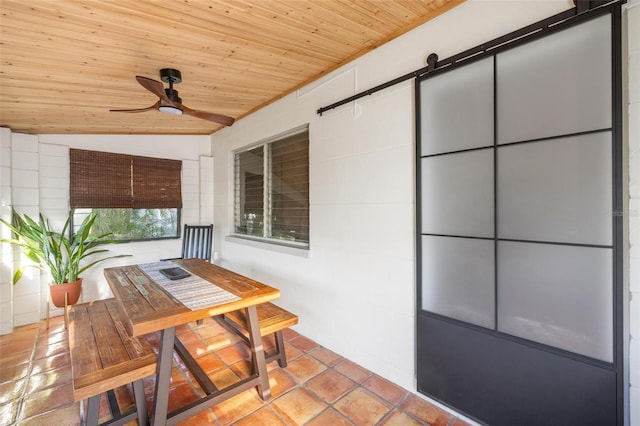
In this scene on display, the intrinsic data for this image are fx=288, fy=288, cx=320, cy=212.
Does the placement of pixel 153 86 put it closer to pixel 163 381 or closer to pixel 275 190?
pixel 275 190

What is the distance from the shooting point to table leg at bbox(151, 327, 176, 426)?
1.63 meters

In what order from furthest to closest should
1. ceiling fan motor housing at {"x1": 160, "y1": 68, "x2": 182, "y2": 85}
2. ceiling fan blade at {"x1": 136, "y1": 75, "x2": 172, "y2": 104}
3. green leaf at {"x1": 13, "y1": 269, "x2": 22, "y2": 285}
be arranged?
green leaf at {"x1": 13, "y1": 269, "x2": 22, "y2": 285} → ceiling fan motor housing at {"x1": 160, "y1": 68, "x2": 182, "y2": 85} → ceiling fan blade at {"x1": 136, "y1": 75, "x2": 172, "y2": 104}

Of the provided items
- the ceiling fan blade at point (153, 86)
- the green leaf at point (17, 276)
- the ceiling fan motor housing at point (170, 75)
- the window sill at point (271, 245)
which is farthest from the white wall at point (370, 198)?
the green leaf at point (17, 276)

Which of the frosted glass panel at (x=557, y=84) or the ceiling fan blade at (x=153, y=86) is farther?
the ceiling fan blade at (x=153, y=86)

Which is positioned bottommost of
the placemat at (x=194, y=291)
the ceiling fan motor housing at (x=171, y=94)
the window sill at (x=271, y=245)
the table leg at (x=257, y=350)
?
the table leg at (x=257, y=350)

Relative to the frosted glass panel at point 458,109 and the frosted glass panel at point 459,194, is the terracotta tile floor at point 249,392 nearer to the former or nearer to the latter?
the frosted glass panel at point 459,194

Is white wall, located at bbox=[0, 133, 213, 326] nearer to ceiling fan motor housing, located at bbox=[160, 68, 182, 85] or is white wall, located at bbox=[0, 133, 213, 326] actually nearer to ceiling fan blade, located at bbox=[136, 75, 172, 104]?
ceiling fan motor housing, located at bbox=[160, 68, 182, 85]

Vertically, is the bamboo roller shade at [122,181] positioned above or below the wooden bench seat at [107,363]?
above

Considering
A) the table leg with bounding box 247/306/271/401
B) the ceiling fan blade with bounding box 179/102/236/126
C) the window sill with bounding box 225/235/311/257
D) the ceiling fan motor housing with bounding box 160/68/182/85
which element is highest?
the ceiling fan motor housing with bounding box 160/68/182/85

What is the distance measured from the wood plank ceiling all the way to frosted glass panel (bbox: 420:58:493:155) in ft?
1.46

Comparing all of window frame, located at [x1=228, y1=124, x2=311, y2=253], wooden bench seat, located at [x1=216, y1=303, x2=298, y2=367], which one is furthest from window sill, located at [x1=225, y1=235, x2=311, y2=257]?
wooden bench seat, located at [x1=216, y1=303, x2=298, y2=367]

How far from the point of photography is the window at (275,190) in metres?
3.04

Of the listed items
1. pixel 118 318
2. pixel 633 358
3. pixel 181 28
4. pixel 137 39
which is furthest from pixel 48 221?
pixel 633 358

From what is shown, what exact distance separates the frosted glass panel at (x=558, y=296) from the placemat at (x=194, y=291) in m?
1.61
